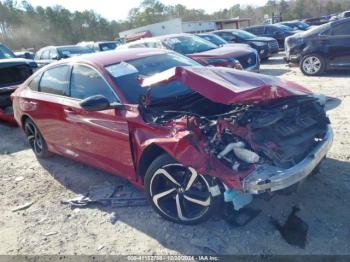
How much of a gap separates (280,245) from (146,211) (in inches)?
56.7

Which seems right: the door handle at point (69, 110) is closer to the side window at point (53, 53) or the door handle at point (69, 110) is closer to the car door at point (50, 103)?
the car door at point (50, 103)

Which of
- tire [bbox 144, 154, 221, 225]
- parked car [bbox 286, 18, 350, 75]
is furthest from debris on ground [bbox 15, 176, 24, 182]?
parked car [bbox 286, 18, 350, 75]

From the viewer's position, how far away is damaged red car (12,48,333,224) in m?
2.89

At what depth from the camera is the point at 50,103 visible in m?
4.61

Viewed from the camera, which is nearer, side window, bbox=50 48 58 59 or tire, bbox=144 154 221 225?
tire, bbox=144 154 221 225

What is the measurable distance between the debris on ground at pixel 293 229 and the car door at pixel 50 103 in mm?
2845

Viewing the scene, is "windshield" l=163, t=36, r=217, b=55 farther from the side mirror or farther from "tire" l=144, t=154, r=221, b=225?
"tire" l=144, t=154, r=221, b=225

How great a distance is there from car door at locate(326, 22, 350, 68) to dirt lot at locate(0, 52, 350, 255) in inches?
201

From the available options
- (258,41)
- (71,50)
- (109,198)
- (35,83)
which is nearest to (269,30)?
(258,41)

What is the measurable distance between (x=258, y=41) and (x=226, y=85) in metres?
12.2

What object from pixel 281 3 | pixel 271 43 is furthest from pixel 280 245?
pixel 281 3

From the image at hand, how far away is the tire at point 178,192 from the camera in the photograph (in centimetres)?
311

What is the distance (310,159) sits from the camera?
303 centimetres

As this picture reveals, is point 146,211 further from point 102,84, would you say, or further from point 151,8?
point 151,8
